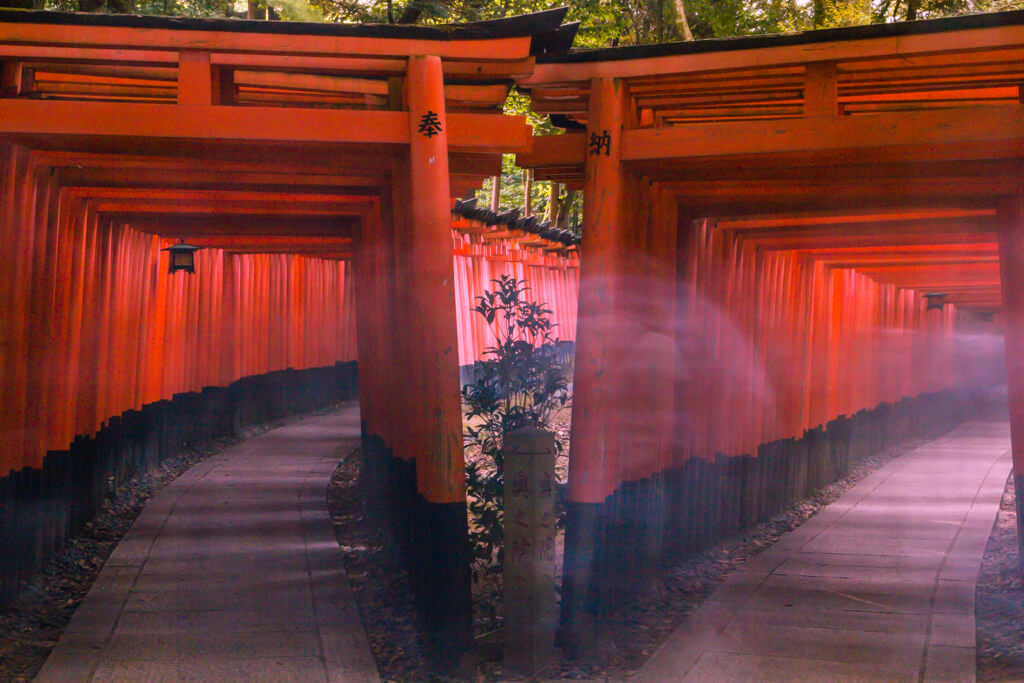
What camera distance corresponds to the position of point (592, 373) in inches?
254

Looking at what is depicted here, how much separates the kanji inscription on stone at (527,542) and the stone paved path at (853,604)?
2.36 ft

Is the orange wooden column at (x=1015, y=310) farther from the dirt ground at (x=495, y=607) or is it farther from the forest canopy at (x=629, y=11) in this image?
the forest canopy at (x=629, y=11)

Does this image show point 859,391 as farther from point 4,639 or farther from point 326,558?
point 4,639

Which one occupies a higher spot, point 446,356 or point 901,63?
point 901,63

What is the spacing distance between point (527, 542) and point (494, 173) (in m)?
2.93

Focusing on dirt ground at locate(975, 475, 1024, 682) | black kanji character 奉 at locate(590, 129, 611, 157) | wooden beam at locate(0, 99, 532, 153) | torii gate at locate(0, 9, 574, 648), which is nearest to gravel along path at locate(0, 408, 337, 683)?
torii gate at locate(0, 9, 574, 648)

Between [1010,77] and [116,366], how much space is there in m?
8.46

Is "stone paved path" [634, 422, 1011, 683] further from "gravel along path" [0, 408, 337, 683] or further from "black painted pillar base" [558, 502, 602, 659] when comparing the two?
"gravel along path" [0, 408, 337, 683]

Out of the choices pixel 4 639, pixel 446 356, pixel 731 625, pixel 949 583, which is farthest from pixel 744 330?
pixel 4 639

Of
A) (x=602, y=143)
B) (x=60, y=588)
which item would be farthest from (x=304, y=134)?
(x=60, y=588)

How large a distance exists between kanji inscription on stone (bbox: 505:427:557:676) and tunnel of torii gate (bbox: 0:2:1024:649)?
0.33 meters

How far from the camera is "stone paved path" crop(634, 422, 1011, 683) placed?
20.2ft

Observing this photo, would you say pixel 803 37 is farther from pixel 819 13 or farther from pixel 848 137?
pixel 819 13

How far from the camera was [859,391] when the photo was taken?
54.3ft
